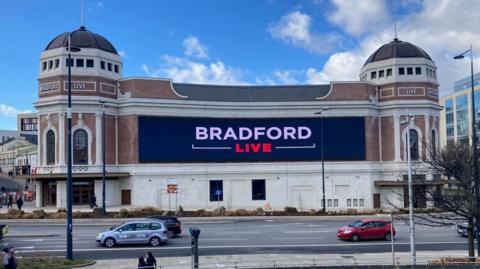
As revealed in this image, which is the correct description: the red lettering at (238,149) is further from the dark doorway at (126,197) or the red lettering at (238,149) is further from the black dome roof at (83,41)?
the black dome roof at (83,41)

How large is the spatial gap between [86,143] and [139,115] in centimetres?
609

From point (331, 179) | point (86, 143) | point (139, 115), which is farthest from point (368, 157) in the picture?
point (86, 143)

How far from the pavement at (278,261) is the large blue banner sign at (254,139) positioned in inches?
1273

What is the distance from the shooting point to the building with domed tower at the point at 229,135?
184 ft

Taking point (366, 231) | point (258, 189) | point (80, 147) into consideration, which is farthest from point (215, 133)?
point (366, 231)

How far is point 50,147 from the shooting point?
56.2 metres

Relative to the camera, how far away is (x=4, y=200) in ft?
221

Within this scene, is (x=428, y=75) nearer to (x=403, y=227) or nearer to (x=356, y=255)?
(x=403, y=227)

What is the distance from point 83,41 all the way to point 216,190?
21033mm

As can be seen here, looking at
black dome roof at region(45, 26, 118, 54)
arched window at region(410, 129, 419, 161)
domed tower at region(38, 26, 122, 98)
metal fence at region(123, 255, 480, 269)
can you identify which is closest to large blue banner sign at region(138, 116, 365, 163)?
arched window at region(410, 129, 419, 161)

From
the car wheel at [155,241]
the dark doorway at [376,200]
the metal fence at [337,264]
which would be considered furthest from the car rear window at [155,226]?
the dark doorway at [376,200]

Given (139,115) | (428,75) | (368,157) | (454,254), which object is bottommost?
(454,254)

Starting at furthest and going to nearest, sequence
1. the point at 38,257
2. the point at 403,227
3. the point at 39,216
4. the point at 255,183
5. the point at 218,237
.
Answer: the point at 255,183 < the point at 39,216 < the point at 403,227 < the point at 218,237 < the point at 38,257

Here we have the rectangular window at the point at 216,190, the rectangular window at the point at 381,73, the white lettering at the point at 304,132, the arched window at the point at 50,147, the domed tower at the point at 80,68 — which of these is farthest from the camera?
the rectangular window at the point at 381,73
